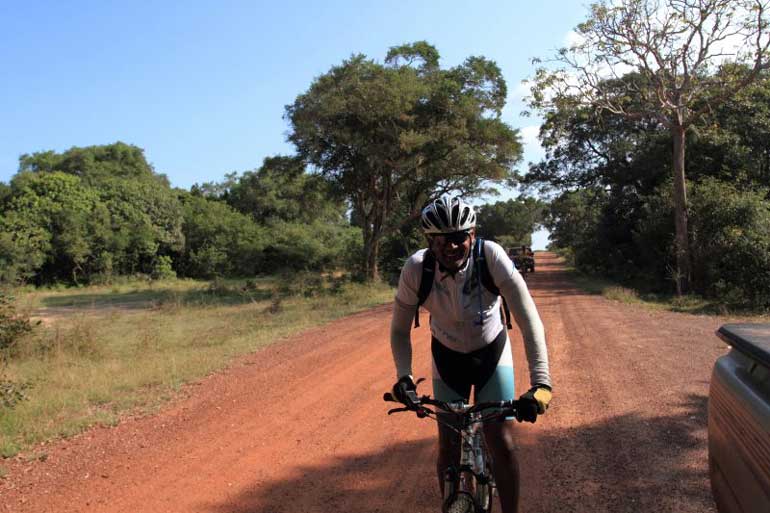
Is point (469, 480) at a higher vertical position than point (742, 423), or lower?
lower

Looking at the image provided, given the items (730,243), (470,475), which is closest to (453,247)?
(470,475)

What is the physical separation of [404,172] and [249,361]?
61.2 ft

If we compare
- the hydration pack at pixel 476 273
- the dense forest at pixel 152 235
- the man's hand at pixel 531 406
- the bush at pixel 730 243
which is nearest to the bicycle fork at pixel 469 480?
the man's hand at pixel 531 406

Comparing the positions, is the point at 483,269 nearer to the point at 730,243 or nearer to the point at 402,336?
the point at 402,336

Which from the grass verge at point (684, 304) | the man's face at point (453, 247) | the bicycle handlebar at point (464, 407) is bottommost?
the grass verge at point (684, 304)

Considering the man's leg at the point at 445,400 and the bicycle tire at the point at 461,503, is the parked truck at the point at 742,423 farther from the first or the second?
the man's leg at the point at 445,400

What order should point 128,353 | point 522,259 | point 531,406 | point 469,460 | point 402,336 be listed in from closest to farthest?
point 531,406 < point 469,460 < point 402,336 < point 128,353 < point 522,259

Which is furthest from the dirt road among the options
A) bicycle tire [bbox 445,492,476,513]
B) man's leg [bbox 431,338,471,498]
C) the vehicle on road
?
the vehicle on road

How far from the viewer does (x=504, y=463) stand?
2.86m

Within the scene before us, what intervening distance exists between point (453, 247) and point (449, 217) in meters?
0.15

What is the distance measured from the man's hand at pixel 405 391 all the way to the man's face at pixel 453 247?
0.61m

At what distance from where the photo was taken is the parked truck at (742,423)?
7.06ft

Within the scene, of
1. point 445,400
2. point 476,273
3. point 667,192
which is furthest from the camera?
point 667,192

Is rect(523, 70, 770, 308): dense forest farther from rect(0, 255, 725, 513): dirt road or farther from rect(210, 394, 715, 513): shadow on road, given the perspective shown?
rect(210, 394, 715, 513): shadow on road
